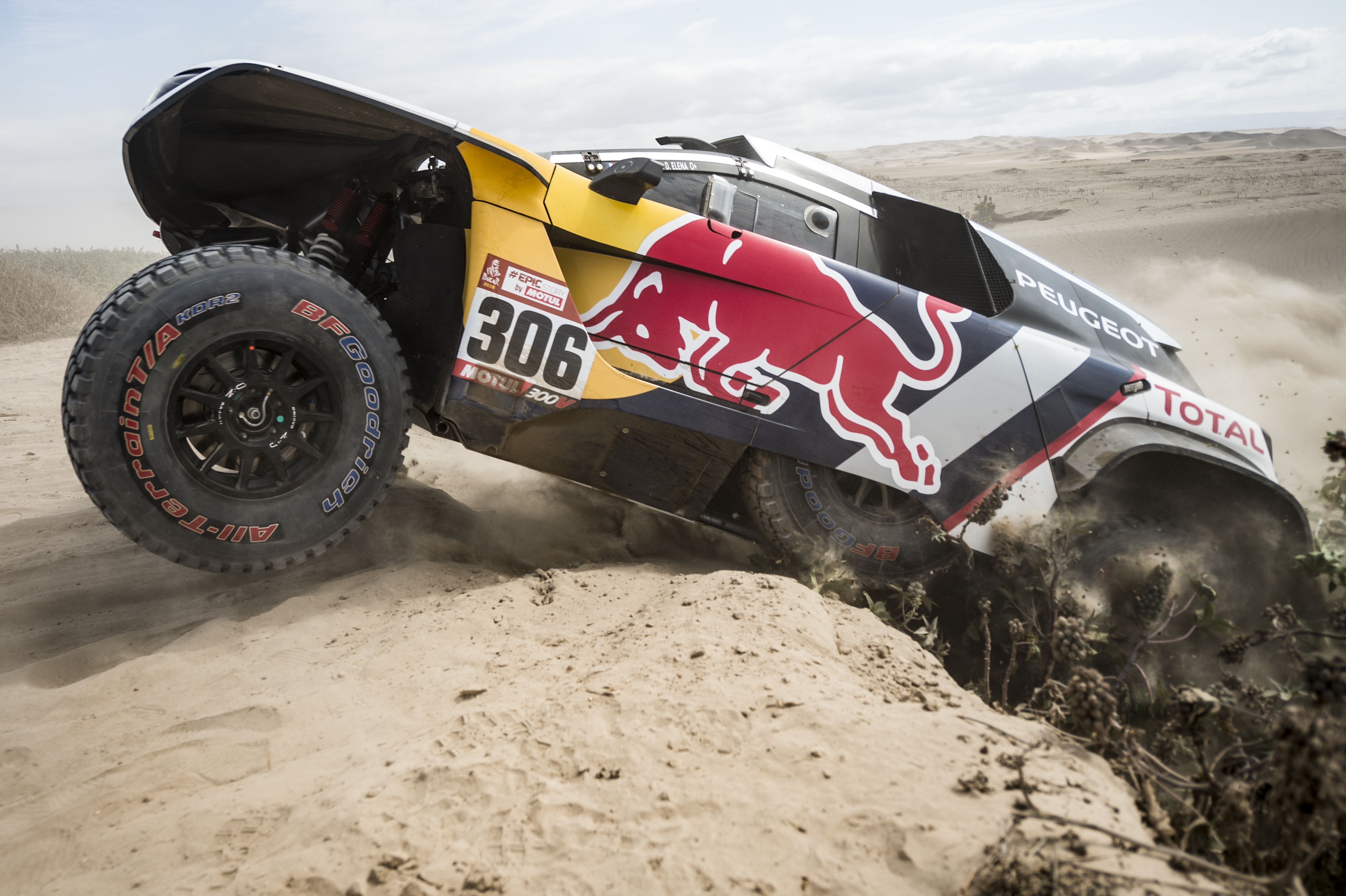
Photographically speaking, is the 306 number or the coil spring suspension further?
the coil spring suspension

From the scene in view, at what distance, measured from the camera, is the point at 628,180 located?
315 cm

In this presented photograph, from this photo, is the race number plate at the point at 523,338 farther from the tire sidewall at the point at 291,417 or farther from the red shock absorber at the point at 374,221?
the red shock absorber at the point at 374,221

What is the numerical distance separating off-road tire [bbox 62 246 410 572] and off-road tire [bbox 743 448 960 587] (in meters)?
1.63

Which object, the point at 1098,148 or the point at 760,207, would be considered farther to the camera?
the point at 1098,148

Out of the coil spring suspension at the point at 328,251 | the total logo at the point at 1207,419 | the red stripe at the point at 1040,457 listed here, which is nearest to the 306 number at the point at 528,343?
the coil spring suspension at the point at 328,251

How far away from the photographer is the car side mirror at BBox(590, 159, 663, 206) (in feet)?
10.2

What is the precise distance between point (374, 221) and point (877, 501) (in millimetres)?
2746

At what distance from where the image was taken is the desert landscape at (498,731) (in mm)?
1706

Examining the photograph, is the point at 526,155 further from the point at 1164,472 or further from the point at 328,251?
the point at 1164,472

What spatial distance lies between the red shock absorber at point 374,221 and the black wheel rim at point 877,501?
248cm

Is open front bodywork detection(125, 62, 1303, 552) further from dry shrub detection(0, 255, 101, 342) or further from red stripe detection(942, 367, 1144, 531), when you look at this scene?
dry shrub detection(0, 255, 101, 342)

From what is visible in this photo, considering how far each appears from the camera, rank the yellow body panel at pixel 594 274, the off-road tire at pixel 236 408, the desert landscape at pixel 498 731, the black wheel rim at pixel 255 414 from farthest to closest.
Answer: the yellow body panel at pixel 594 274, the black wheel rim at pixel 255 414, the off-road tire at pixel 236 408, the desert landscape at pixel 498 731

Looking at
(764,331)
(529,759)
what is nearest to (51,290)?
(764,331)

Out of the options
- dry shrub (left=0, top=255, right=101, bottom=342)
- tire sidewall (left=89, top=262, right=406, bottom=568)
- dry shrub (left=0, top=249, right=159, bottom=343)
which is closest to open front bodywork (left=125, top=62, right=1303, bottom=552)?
tire sidewall (left=89, top=262, right=406, bottom=568)
